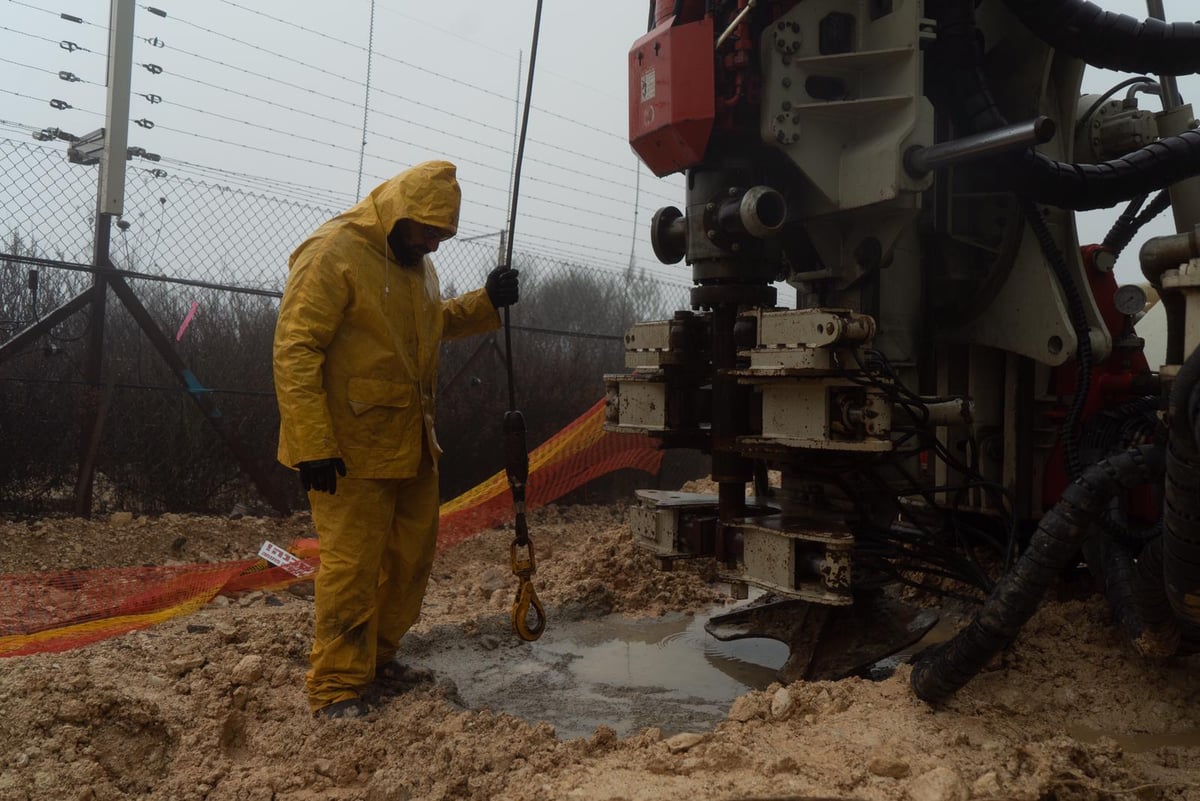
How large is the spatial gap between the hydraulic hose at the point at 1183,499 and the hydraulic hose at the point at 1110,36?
2.21 m

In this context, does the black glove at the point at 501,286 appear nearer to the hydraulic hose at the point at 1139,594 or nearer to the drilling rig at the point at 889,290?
the drilling rig at the point at 889,290

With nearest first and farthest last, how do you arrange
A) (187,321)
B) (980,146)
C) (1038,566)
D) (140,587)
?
1. (1038,566)
2. (980,146)
3. (140,587)
4. (187,321)

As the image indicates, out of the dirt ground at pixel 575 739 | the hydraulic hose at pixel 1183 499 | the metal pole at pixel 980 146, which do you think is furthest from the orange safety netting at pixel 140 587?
the hydraulic hose at pixel 1183 499

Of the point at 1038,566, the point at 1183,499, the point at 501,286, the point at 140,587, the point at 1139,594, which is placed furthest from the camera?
the point at 140,587

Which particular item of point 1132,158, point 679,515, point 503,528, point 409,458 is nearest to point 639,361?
point 679,515

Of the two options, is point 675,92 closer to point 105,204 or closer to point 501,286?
point 501,286

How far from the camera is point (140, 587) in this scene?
5238 millimetres

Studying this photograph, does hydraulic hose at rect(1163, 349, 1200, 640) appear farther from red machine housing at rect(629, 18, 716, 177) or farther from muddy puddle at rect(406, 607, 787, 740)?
red machine housing at rect(629, 18, 716, 177)

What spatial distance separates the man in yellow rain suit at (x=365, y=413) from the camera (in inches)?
145

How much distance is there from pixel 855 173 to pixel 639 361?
125 centimetres

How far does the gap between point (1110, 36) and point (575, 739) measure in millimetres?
3545

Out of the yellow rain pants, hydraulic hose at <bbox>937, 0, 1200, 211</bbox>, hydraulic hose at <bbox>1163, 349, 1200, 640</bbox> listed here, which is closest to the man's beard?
the yellow rain pants

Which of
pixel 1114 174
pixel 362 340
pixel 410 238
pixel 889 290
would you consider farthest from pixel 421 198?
pixel 1114 174

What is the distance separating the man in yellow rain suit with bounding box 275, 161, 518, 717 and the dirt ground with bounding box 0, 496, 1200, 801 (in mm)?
299
